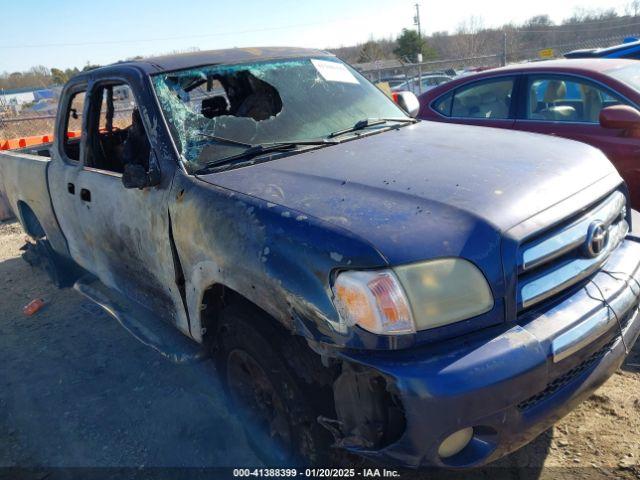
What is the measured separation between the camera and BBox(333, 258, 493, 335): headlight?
70.6 inches

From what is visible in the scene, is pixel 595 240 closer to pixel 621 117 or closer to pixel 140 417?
pixel 621 117

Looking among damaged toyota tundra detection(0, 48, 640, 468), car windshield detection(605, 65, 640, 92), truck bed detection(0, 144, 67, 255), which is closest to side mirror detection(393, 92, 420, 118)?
damaged toyota tundra detection(0, 48, 640, 468)

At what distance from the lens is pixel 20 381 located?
3.72 m

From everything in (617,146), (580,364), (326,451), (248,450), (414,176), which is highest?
(414,176)

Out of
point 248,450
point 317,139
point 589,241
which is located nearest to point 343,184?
point 317,139

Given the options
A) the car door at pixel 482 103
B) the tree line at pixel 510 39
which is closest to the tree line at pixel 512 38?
the tree line at pixel 510 39

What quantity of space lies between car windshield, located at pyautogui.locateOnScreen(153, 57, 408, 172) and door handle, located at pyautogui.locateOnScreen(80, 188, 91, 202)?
0.97m

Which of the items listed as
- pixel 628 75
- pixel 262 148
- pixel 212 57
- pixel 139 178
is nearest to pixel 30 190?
pixel 212 57

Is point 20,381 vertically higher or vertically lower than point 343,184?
lower

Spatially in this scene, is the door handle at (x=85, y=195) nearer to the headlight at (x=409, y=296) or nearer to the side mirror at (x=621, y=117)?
the headlight at (x=409, y=296)

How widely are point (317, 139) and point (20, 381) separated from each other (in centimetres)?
275

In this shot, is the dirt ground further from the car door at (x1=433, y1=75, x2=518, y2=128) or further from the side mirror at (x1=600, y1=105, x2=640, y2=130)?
the car door at (x1=433, y1=75, x2=518, y2=128)

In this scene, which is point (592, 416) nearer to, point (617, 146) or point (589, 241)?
point (589, 241)

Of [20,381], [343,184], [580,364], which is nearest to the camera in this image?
[580,364]
